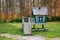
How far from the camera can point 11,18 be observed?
11.4 metres

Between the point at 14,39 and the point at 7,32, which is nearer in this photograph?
the point at 14,39

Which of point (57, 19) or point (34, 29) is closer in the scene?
point (34, 29)

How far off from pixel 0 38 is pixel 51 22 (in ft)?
15.1

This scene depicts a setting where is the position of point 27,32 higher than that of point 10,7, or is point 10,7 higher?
point 10,7

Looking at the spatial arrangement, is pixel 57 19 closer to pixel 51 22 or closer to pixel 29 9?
pixel 51 22

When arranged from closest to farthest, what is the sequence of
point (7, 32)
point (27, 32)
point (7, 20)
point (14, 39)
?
point (14, 39) → point (27, 32) → point (7, 32) → point (7, 20)

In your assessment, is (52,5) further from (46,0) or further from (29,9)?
(29,9)

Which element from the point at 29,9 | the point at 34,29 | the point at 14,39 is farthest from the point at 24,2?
the point at 14,39

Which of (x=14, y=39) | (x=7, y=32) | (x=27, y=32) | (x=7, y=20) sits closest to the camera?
(x=14, y=39)

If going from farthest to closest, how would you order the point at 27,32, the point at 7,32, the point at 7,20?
1. the point at 7,20
2. the point at 7,32
3. the point at 27,32

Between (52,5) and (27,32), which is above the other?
(52,5)

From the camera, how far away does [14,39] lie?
23.6 ft

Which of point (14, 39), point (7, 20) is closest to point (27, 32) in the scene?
point (14, 39)

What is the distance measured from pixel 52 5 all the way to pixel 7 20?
8.13ft
